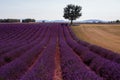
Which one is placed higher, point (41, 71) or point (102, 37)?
point (41, 71)

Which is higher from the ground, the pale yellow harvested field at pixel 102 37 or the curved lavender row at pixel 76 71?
the curved lavender row at pixel 76 71

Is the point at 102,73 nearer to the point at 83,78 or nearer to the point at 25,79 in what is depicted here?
the point at 83,78

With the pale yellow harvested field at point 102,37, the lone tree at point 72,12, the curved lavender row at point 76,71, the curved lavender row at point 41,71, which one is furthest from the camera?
the lone tree at point 72,12

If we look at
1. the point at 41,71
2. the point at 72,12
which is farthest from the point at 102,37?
the point at 72,12

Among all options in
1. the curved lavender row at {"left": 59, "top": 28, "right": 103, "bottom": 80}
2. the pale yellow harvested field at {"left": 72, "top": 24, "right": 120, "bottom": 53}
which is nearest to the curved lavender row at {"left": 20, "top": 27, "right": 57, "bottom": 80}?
the curved lavender row at {"left": 59, "top": 28, "right": 103, "bottom": 80}

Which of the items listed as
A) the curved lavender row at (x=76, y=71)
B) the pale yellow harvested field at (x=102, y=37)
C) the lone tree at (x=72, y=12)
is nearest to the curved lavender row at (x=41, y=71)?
the curved lavender row at (x=76, y=71)

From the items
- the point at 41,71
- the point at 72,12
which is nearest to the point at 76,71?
the point at 41,71

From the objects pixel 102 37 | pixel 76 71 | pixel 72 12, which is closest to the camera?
pixel 76 71

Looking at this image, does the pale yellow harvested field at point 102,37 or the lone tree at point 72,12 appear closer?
the pale yellow harvested field at point 102,37

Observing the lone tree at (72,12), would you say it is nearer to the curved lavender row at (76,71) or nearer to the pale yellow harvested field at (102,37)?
the pale yellow harvested field at (102,37)

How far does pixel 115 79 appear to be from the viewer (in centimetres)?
659

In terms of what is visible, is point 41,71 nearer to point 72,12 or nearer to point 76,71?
point 76,71

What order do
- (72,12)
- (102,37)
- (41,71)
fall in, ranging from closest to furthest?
(41,71) < (102,37) < (72,12)

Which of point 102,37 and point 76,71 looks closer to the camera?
point 76,71
